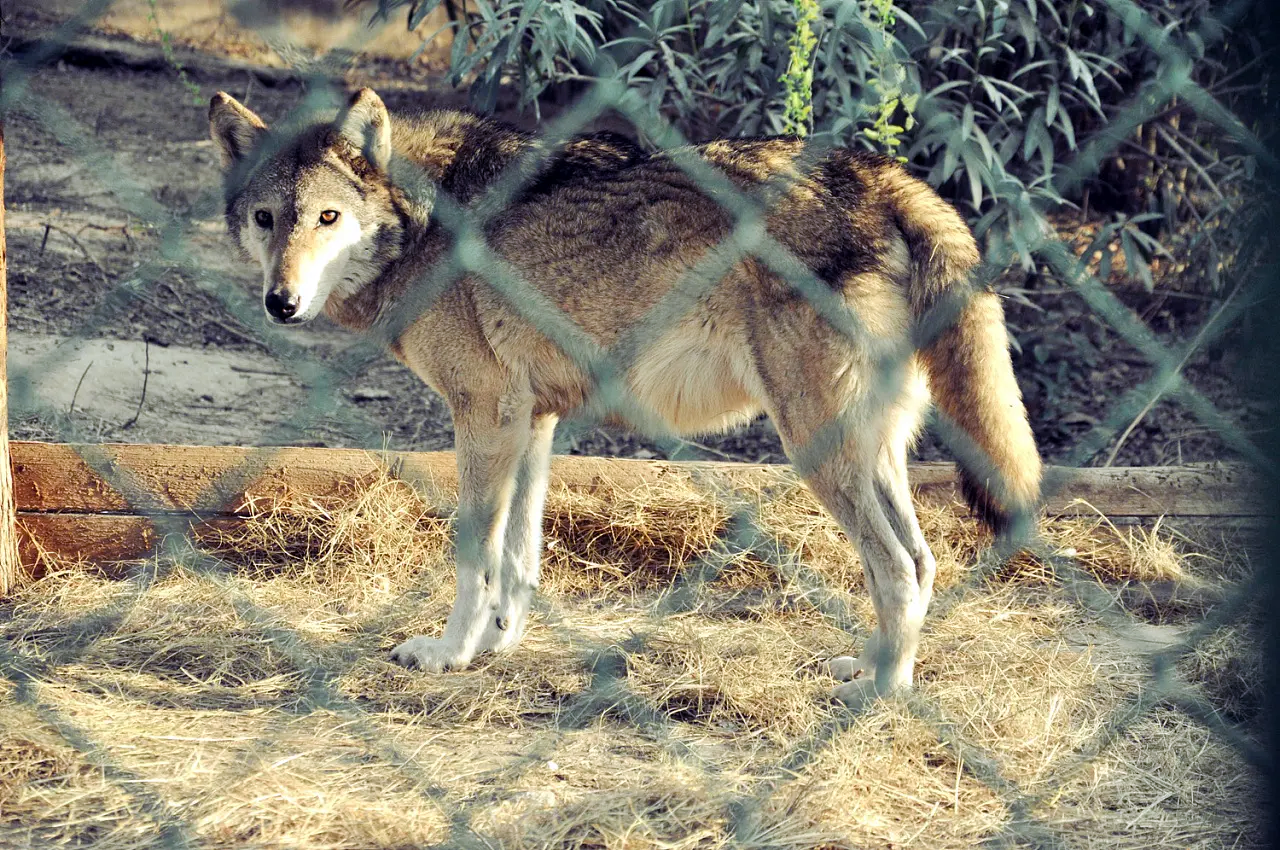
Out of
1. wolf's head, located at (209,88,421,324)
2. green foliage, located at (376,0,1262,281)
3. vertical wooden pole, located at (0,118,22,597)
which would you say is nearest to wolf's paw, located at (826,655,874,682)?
green foliage, located at (376,0,1262,281)

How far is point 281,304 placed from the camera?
2611 mm

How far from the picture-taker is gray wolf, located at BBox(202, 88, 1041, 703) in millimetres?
2484

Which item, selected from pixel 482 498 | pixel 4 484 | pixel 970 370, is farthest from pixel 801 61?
pixel 4 484

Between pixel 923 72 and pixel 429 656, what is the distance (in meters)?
2.82

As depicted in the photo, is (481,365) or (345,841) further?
(481,365)

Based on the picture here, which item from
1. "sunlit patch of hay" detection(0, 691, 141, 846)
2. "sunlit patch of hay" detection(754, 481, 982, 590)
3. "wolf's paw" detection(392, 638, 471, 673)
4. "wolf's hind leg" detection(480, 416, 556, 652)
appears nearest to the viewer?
"sunlit patch of hay" detection(0, 691, 141, 846)

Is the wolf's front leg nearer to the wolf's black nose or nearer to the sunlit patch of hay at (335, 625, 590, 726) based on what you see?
the sunlit patch of hay at (335, 625, 590, 726)

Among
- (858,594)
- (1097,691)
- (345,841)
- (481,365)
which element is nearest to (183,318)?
(481,365)

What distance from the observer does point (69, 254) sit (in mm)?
4754

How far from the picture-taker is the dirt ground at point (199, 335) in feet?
13.2

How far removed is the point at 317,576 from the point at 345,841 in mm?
1357

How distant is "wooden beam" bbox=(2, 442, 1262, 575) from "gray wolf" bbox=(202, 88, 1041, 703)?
1.46 feet

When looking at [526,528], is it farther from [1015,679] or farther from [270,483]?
[1015,679]

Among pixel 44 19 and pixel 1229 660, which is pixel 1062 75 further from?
pixel 44 19
